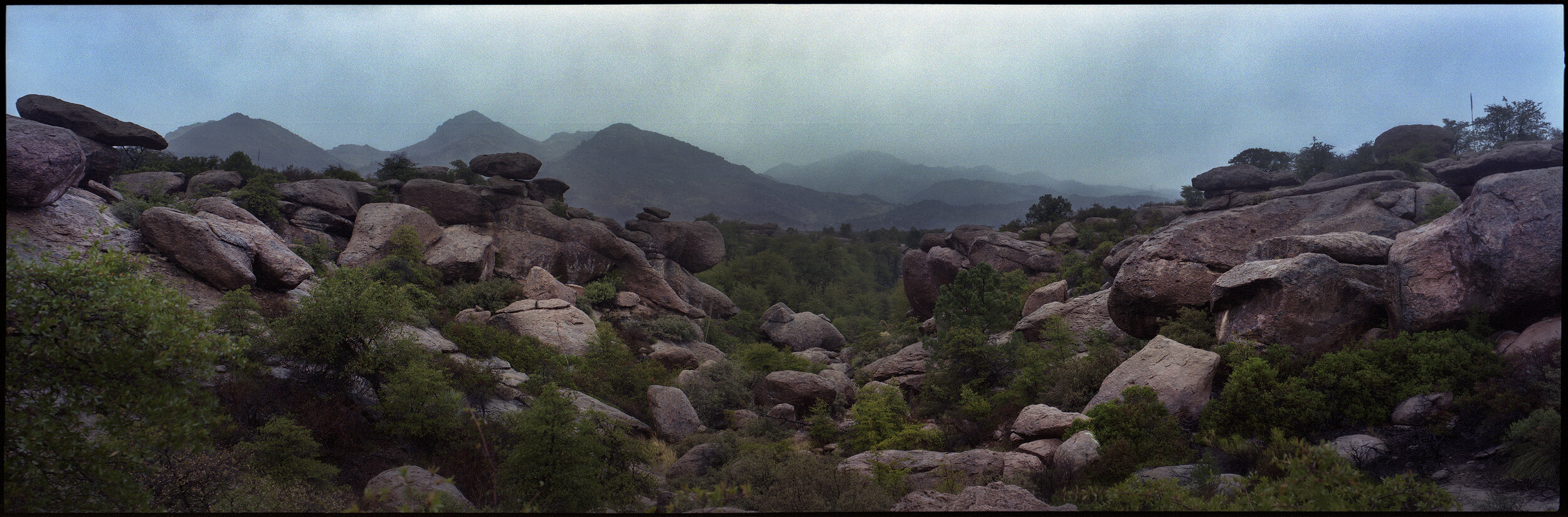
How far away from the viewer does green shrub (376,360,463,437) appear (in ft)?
36.0

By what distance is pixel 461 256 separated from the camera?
2591cm

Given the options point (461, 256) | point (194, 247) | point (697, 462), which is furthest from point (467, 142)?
point (697, 462)

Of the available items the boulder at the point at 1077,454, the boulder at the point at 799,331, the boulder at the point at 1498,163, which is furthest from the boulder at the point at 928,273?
the boulder at the point at 1077,454

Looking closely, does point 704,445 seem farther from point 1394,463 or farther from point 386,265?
point 386,265

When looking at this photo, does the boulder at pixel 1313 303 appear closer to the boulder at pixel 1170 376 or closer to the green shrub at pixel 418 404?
the boulder at pixel 1170 376

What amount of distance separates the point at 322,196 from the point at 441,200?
477cm

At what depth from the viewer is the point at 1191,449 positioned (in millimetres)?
9414

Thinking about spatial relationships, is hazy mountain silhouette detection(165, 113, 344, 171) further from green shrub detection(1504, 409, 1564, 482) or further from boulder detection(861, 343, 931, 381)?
green shrub detection(1504, 409, 1564, 482)

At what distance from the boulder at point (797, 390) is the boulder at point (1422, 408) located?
42.4 ft

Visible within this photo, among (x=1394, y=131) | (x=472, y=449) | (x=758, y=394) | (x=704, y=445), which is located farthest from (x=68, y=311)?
(x=1394, y=131)

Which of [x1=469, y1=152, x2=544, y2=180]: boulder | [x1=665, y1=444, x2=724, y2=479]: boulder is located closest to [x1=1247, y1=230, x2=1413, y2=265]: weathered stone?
[x1=665, y1=444, x2=724, y2=479]: boulder

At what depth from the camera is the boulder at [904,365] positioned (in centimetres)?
2011

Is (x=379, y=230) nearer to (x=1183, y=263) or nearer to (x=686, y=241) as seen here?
(x=686, y=241)

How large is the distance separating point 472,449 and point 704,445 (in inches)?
198
